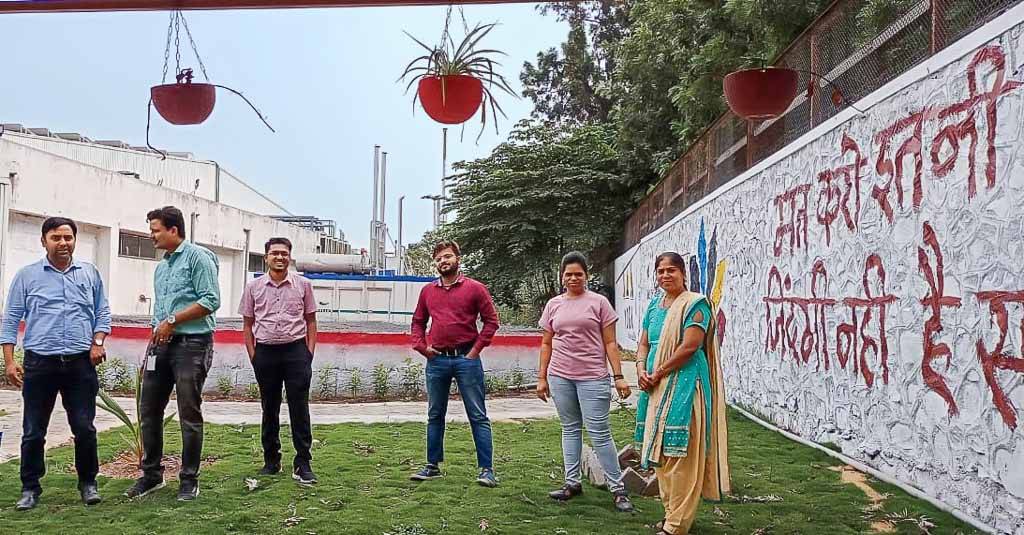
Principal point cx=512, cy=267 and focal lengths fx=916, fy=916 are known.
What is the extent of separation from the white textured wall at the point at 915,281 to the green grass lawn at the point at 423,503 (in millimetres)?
408

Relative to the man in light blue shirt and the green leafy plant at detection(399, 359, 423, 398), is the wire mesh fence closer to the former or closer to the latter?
the green leafy plant at detection(399, 359, 423, 398)

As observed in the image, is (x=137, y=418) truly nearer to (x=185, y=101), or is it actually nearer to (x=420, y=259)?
(x=185, y=101)

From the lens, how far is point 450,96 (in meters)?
4.53

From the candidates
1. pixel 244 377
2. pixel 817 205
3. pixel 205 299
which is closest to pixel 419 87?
pixel 205 299

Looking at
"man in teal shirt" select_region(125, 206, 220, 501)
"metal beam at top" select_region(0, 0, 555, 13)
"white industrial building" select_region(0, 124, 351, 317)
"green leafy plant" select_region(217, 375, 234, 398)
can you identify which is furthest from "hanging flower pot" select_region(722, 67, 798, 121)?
"white industrial building" select_region(0, 124, 351, 317)

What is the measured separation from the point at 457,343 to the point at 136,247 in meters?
24.6

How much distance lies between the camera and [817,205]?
7930 millimetres

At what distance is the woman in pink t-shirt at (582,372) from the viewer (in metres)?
5.77

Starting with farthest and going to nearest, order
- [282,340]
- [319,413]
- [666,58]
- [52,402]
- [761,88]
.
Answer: [666,58], [319,413], [282,340], [761,88], [52,402]

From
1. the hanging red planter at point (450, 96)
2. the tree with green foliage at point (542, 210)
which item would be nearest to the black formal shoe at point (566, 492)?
the hanging red planter at point (450, 96)

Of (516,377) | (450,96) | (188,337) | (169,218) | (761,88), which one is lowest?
(516,377)

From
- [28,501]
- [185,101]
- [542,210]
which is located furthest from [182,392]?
[542,210]

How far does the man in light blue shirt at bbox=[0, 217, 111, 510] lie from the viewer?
553cm

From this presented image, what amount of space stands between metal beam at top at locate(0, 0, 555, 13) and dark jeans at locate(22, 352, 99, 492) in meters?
2.18
